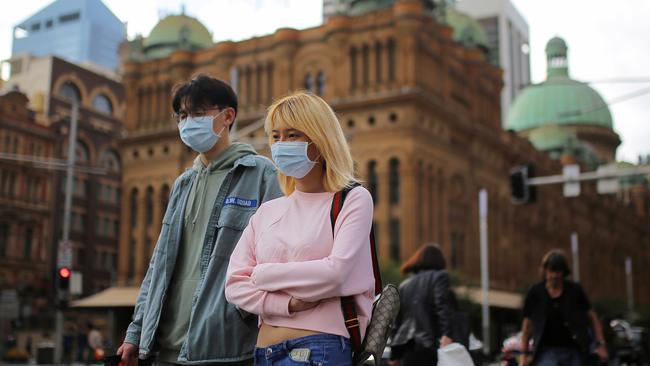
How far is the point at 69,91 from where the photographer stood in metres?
73.1

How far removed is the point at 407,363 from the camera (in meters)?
8.55

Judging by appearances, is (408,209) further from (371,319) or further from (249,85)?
(371,319)

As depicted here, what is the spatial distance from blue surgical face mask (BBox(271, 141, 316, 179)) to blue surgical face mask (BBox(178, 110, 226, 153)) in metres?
1.03

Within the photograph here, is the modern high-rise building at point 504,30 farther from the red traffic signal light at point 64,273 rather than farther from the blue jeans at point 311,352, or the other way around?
the blue jeans at point 311,352

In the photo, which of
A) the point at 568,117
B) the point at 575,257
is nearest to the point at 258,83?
the point at 575,257

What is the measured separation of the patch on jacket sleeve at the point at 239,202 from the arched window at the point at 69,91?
2755 inches

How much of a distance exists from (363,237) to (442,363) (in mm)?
3357

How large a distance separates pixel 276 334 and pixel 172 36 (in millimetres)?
61496

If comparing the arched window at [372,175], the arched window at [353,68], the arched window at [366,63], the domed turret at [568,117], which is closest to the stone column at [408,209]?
the arched window at [372,175]

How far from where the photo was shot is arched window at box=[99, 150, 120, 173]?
2916 inches

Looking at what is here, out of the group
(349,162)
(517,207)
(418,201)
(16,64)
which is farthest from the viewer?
(16,64)

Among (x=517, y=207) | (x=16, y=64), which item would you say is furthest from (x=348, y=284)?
(x=16, y=64)

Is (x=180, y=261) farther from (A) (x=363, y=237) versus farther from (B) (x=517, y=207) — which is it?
(B) (x=517, y=207)

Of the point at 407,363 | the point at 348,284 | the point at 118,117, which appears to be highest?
the point at 118,117
